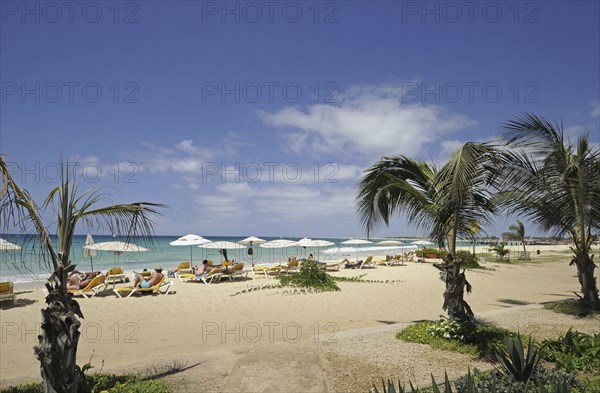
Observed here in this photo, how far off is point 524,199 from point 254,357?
283 inches

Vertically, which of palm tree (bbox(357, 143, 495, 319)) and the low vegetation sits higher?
palm tree (bbox(357, 143, 495, 319))

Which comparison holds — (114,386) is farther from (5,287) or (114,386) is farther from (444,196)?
(5,287)

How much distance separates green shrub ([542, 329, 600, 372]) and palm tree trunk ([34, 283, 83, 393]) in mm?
6295

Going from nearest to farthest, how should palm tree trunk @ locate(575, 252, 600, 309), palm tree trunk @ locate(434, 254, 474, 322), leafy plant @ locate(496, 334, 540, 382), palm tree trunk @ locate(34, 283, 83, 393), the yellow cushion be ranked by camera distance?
palm tree trunk @ locate(34, 283, 83, 393) → leafy plant @ locate(496, 334, 540, 382) → palm tree trunk @ locate(434, 254, 474, 322) → palm tree trunk @ locate(575, 252, 600, 309) → the yellow cushion

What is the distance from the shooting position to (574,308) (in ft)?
29.6

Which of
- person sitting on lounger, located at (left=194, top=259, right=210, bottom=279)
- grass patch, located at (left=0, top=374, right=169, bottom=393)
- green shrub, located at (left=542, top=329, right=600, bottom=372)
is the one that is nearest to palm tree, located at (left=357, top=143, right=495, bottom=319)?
green shrub, located at (left=542, top=329, right=600, bottom=372)

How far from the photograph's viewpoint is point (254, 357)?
583cm

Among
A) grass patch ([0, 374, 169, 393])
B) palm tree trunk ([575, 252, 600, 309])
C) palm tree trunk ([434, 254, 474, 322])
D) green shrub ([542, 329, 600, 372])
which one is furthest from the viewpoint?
palm tree trunk ([575, 252, 600, 309])

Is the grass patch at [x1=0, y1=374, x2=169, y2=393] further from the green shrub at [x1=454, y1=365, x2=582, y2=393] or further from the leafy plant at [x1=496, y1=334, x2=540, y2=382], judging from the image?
the leafy plant at [x1=496, y1=334, x2=540, y2=382]

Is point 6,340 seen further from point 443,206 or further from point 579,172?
point 579,172

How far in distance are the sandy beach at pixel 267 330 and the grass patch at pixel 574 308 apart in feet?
1.29

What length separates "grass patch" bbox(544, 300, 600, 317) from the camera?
28.7 ft

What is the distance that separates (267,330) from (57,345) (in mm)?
4989

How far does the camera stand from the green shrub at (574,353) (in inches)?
201
